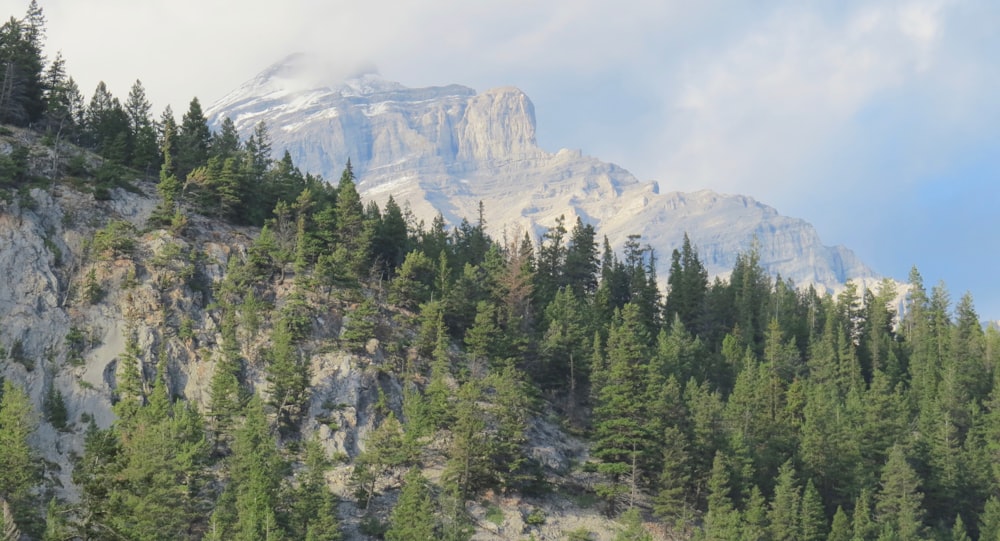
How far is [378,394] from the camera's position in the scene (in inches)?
3462

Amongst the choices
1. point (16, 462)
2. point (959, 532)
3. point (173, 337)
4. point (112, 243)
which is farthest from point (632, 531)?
point (112, 243)


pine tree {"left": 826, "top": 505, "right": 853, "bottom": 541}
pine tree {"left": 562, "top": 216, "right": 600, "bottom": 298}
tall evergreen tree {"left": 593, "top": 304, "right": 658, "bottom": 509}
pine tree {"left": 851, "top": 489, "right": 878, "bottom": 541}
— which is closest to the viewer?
pine tree {"left": 826, "top": 505, "right": 853, "bottom": 541}

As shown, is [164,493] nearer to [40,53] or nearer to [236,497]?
[236,497]

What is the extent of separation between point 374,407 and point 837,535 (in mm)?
39828

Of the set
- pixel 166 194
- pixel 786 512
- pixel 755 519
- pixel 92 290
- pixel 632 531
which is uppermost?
pixel 166 194

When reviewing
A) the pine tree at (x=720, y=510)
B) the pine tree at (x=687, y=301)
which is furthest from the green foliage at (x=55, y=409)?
the pine tree at (x=687, y=301)

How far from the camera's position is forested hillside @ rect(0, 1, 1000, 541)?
69.9 metres

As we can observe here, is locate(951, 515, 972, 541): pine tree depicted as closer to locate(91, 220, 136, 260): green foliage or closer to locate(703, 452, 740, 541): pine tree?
locate(703, 452, 740, 541): pine tree

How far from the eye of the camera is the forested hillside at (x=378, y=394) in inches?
2751

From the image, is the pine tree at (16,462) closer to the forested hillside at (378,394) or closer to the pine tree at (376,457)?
the forested hillside at (378,394)

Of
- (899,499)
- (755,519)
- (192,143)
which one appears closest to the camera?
(755,519)

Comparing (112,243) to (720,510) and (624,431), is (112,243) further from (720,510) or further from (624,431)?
(720,510)

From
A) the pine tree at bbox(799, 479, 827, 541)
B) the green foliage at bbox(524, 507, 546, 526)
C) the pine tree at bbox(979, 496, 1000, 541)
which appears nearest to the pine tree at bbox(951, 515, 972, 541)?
the pine tree at bbox(979, 496, 1000, 541)

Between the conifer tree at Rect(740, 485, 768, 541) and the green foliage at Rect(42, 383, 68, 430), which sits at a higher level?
the green foliage at Rect(42, 383, 68, 430)
